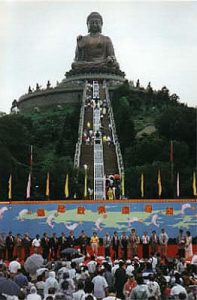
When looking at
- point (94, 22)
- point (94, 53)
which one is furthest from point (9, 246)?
point (94, 22)

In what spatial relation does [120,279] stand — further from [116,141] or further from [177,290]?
[116,141]

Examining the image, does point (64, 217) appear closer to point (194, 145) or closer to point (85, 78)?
point (194, 145)

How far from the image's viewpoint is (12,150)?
37.3 meters

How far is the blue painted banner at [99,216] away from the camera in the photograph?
74.5 ft

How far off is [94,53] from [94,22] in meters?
3.60

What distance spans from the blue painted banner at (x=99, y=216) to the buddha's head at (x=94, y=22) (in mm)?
44851

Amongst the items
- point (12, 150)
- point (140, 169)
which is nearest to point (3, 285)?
point (140, 169)

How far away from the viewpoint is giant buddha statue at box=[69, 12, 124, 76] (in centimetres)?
6347

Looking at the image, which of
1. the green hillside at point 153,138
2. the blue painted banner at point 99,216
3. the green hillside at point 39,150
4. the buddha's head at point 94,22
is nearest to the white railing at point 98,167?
the green hillside at point 153,138

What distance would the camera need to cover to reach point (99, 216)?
2300 centimetres

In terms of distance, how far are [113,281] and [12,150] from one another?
2652 centimetres

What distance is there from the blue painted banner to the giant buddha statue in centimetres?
4163

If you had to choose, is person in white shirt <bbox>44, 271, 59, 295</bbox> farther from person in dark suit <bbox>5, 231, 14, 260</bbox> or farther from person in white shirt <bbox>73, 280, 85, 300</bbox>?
person in dark suit <bbox>5, 231, 14, 260</bbox>

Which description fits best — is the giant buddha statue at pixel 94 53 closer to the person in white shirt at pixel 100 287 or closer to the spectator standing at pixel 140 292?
the person in white shirt at pixel 100 287
